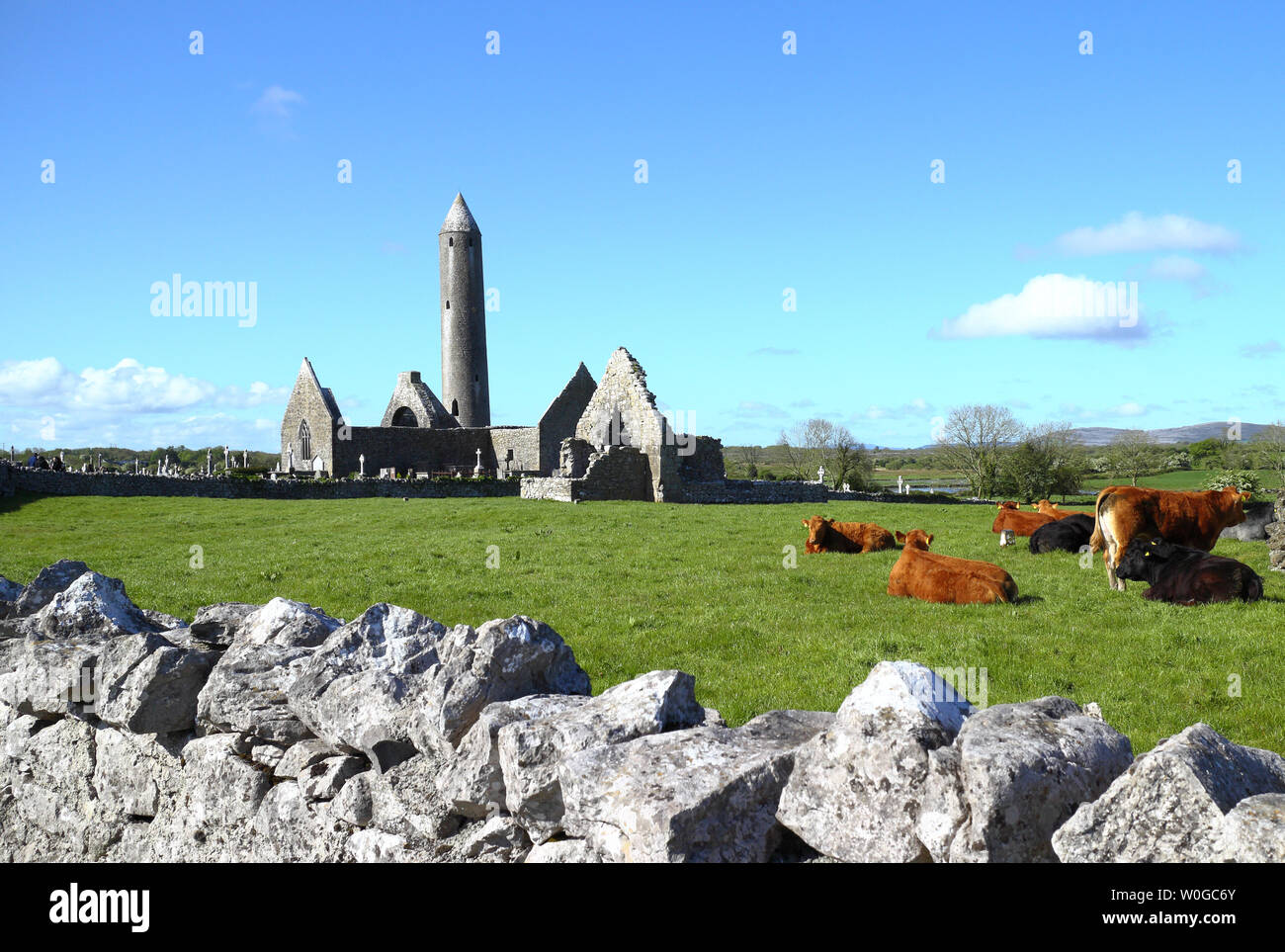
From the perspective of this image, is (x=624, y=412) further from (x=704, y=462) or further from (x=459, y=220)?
(x=459, y=220)

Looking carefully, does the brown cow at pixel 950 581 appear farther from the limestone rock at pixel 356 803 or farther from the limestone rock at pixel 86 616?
the limestone rock at pixel 86 616

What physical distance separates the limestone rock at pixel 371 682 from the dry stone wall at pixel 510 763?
1cm

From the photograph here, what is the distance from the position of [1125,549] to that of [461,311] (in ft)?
187

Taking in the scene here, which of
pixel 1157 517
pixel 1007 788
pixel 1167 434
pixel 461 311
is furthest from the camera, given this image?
pixel 1167 434

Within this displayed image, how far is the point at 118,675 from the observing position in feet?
18.1

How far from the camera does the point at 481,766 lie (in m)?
3.93

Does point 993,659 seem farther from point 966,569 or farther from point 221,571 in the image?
point 221,571

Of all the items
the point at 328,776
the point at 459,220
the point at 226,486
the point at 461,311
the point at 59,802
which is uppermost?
the point at 459,220

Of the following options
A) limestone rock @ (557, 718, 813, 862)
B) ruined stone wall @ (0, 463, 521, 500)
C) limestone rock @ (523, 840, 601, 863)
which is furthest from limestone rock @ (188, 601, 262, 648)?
ruined stone wall @ (0, 463, 521, 500)

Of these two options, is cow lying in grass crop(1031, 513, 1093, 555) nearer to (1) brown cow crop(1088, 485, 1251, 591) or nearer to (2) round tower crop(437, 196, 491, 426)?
(1) brown cow crop(1088, 485, 1251, 591)

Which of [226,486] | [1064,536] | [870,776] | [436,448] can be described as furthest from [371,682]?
[436,448]

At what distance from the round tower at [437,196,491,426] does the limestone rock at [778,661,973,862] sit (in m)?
62.8

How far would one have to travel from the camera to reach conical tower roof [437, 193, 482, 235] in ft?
210
